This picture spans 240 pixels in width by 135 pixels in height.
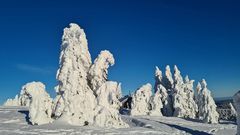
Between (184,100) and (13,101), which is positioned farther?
(13,101)

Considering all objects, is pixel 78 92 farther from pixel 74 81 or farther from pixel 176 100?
pixel 176 100

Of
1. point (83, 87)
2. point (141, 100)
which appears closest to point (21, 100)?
point (141, 100)

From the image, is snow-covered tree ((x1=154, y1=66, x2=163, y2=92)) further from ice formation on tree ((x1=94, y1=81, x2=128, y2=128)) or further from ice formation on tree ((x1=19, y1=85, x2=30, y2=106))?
ice formation on tree ((x1=94, y1=81, x2=128, y2=128))

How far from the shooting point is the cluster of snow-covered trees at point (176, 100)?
60.3 m

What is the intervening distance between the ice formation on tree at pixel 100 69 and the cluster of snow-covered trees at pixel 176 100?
67.2 ft

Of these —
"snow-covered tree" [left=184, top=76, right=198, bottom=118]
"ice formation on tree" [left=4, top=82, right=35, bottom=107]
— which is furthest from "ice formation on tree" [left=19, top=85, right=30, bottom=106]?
"snow-covered tree" [left=184, top=76, right=198, bottom=118]

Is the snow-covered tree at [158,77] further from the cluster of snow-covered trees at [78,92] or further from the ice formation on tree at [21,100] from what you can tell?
the cluster of snow-covered trees at [78,92]

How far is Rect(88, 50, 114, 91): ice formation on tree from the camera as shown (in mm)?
42812

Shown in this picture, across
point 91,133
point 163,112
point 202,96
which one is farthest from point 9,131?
point 163,112

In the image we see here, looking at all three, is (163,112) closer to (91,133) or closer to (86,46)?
(86,46)

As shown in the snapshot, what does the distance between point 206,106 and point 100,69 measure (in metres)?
22.8

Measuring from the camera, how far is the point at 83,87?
40281 millimetres

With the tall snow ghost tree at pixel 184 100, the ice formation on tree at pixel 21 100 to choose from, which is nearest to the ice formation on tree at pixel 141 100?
the tall snow ghost tree at pixel 184 100

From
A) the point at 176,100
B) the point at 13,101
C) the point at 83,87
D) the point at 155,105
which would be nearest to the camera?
the point at 83,87
